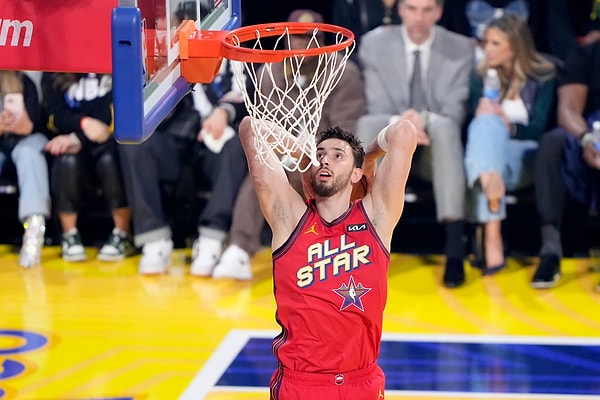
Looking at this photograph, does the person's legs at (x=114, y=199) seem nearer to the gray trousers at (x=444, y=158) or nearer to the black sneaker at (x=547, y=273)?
the gray trousers at (x=444, y=158)

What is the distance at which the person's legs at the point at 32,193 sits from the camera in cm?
801

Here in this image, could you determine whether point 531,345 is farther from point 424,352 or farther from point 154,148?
point 154,148

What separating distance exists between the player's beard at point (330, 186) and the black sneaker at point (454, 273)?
10.8 ft

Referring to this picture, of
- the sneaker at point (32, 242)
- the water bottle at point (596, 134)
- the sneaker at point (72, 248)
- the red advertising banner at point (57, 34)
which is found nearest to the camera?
the red advertising banner at point (57, 34)

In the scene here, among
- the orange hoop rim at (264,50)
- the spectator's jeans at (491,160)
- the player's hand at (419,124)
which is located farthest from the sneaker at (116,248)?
the orange hoop rim at (264,50)

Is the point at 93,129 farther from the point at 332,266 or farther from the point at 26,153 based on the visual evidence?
the point at 332,266

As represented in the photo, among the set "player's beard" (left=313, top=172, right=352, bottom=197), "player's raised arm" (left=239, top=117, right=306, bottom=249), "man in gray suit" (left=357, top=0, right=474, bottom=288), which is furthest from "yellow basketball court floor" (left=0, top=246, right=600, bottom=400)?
"player's beard" (left=313, top=172, right=352, bottom=197)

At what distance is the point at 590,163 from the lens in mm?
7297

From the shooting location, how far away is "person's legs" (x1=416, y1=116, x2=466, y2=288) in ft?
24.2

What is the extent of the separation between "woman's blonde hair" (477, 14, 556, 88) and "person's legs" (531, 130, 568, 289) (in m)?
0.55

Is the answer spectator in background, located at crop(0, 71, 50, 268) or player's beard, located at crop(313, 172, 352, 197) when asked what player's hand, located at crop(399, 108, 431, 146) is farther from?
player's beard, located at crop(313, 172, 352, 197)

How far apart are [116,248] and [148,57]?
14.8ft

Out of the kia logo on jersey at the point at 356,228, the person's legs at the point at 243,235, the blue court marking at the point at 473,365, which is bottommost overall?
the blue court marking at the point at 473,365

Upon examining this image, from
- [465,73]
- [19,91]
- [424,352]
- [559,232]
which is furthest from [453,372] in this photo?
[19,91]
